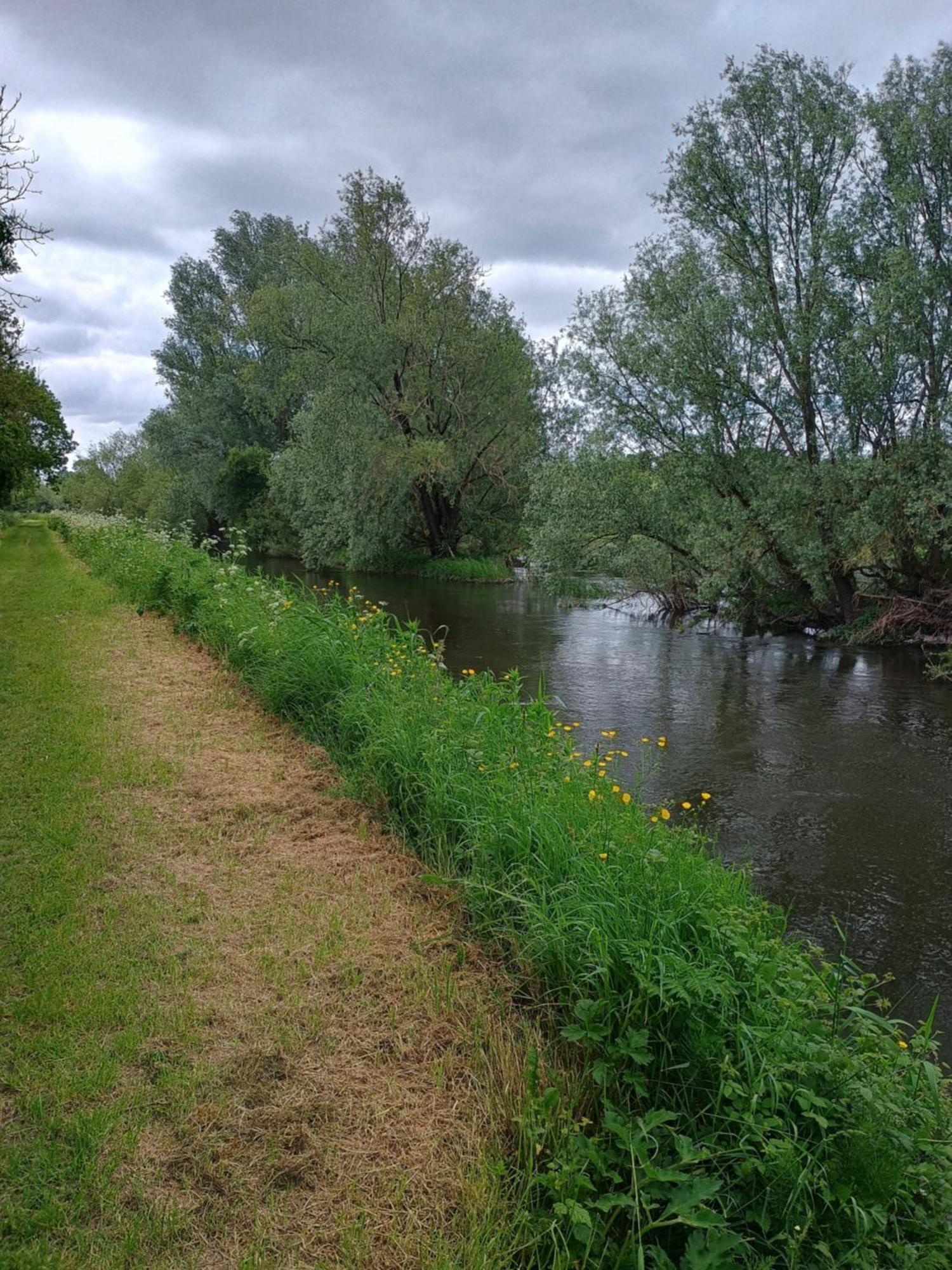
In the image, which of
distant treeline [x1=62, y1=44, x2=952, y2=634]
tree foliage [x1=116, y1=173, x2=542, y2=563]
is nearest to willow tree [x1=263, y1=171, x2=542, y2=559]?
tree foliage [x1=116, y1=173, x2=542, y2=563]

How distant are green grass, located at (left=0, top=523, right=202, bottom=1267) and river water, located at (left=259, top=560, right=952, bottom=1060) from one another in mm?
2881

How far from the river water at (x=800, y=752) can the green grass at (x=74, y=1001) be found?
2881 mm

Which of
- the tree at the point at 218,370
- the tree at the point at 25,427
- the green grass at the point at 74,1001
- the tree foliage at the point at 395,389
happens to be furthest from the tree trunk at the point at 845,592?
the tree at the point at 218,370

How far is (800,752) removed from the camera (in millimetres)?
8820

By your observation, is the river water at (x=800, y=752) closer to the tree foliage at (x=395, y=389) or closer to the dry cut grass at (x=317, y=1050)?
the dry cut grass at (x=317, y=1050)

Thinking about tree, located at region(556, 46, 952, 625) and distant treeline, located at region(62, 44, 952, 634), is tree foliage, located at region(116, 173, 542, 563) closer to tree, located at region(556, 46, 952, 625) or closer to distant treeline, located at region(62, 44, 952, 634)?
distant treeline, located at region(62, 44, 952, 634)

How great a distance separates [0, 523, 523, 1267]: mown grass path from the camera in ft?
7.23

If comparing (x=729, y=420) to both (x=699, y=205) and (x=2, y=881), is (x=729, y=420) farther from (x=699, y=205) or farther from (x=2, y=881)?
(x=2, y=881)

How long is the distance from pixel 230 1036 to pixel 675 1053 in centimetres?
163

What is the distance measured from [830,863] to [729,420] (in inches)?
505

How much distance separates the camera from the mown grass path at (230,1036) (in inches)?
86.7

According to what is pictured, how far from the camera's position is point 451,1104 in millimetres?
2688

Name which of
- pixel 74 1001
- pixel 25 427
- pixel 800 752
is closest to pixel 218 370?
pixel 25 427

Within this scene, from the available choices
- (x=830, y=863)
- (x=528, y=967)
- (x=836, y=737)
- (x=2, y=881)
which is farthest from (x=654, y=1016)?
(x=836, y=737)
